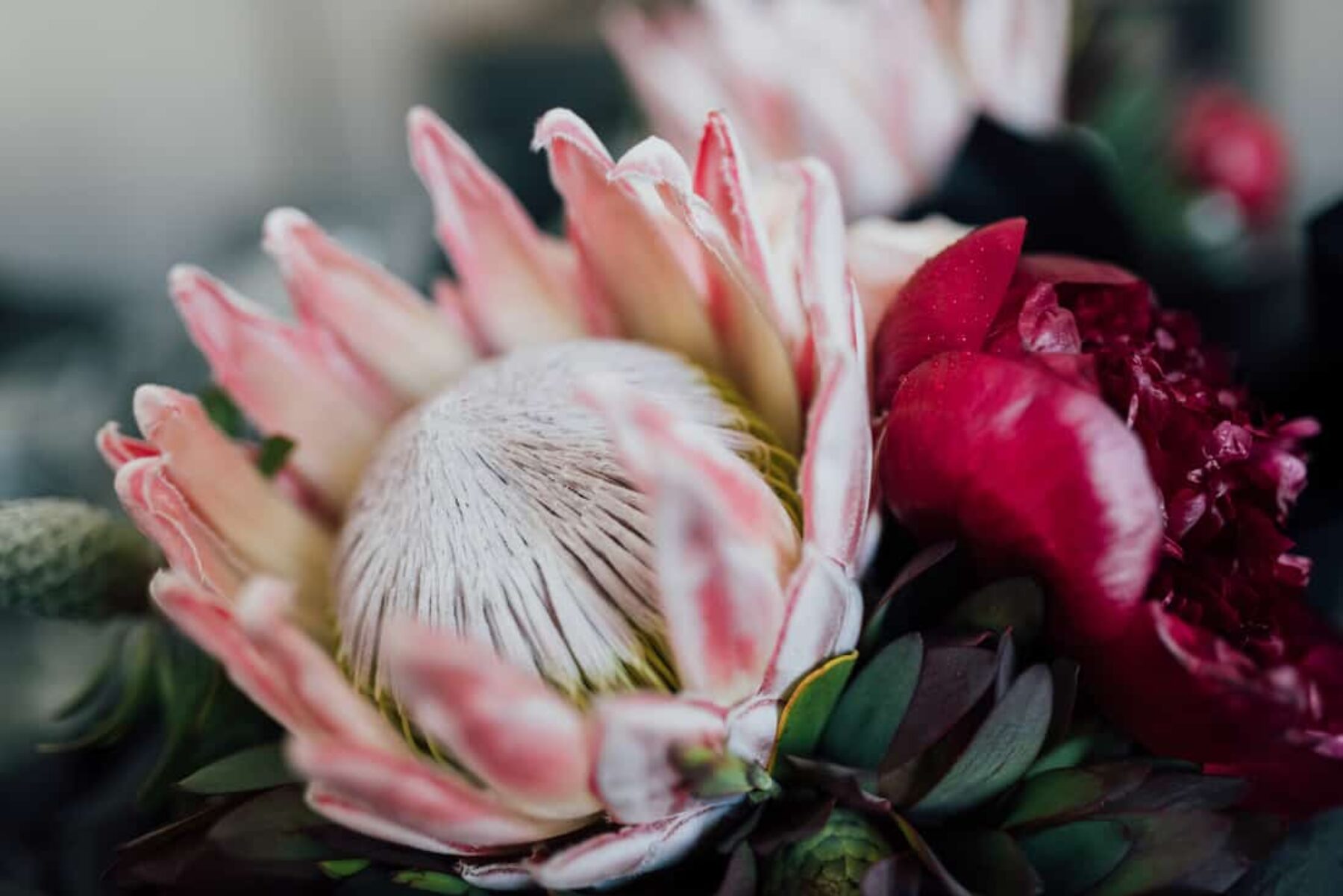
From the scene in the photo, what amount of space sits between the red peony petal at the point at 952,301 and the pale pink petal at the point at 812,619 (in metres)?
0.08

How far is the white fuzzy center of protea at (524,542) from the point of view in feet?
1.30

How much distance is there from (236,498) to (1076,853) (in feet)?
1.08

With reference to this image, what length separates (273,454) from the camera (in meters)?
0.49

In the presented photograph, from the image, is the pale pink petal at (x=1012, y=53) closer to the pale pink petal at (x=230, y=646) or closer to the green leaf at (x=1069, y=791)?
the green leaf at (x=1069, y=791)

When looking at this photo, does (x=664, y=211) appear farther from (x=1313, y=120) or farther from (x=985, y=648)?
(x=1313, y=120)

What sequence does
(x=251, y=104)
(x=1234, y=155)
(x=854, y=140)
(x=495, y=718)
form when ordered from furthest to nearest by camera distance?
1. (x=251, y=104)
2. (x=1234, y=155)
3. (x=854, y=140)
4. (x=495, y=718)

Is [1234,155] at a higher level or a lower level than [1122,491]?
lower

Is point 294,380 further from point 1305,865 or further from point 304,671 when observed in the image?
point 1305,865

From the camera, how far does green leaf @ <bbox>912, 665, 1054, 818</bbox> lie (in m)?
0.38

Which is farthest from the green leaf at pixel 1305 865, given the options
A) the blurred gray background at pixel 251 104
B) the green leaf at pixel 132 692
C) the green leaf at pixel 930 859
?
the blurred gray background at pixel 251 104

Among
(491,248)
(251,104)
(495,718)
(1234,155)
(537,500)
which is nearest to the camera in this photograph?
(495,718)

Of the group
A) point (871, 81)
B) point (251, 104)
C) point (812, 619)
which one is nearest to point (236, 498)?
point (812, 619)

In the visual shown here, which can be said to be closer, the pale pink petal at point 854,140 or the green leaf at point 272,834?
the green leaf at point 272,834

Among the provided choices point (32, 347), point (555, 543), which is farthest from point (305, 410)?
point (32, 347)
